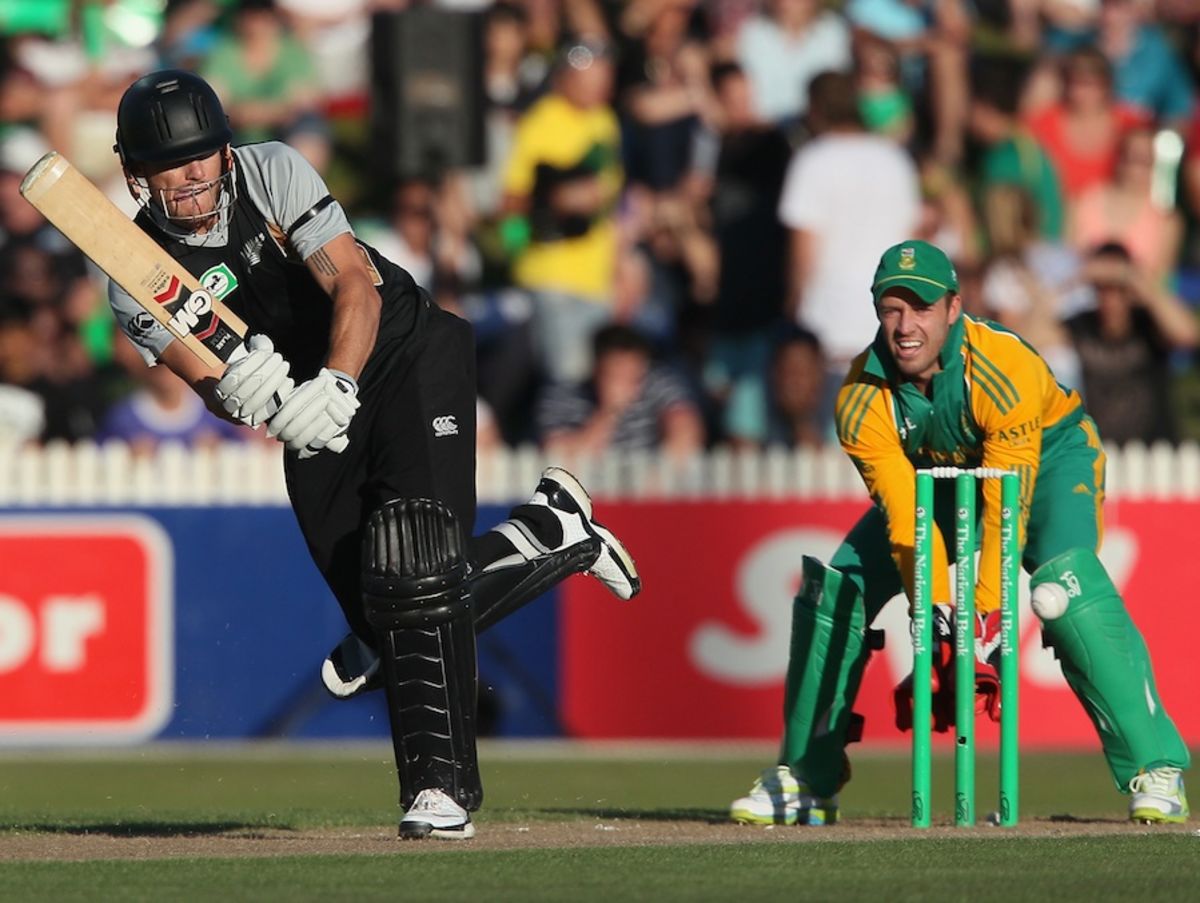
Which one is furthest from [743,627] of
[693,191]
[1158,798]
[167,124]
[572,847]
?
[167,124]

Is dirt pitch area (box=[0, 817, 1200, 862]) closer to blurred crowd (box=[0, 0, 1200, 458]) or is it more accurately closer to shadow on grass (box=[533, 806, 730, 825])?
shadow on grass (box=[533, 806, 730, 825])

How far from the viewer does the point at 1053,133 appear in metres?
13.9

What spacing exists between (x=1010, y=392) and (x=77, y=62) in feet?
29.0

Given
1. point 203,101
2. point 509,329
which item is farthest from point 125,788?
point 203,101

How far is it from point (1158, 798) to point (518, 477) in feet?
17.1

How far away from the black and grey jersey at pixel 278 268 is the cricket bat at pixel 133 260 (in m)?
0.16

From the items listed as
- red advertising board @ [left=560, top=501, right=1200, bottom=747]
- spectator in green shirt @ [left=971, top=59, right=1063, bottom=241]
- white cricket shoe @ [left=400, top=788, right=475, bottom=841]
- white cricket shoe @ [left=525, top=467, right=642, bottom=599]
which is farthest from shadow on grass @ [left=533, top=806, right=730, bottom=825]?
spectator in green shirt @ [left=971, top=59, right=1063, bottom=241]

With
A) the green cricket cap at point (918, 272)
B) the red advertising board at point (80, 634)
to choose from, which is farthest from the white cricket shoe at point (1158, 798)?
the red advertising board at point (80, 634)

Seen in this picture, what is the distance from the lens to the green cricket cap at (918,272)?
23.9 feet

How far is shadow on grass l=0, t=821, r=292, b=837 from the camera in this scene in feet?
25.0

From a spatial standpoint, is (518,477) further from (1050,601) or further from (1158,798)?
(1158,798)

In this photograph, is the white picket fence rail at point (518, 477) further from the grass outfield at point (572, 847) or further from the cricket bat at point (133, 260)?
the cricket bat at point (133, 260)

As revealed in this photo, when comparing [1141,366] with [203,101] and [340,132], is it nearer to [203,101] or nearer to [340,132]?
[340,132]

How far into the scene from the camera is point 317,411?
6457mm
